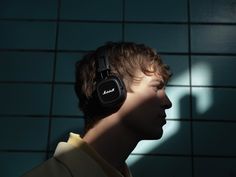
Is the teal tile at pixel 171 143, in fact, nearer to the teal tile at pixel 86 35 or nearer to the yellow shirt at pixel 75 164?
the teal tile at pixel 86 35

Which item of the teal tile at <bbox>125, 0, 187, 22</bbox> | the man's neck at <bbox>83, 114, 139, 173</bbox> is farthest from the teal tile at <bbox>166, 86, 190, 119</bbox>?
the man's neck at <bbox>83, 114, 139, 173</bbox>

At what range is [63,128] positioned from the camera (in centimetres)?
222

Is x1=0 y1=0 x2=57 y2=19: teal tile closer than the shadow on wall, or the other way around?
the shadow on wall

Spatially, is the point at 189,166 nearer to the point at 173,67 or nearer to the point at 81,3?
the point at 173,67

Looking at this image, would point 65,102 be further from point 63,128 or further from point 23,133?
point 23,133

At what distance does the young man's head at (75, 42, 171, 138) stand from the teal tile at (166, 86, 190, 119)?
35.9 inches

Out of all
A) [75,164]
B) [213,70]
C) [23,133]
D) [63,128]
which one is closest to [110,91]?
[75,164]

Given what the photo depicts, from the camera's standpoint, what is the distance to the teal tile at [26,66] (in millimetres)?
2318

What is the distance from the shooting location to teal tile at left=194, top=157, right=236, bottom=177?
2162 millimetres

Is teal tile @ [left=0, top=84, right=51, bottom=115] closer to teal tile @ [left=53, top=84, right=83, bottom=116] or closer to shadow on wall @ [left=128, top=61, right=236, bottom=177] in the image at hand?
teal tile @ [left=53, top=84, right=83, bottom=116]

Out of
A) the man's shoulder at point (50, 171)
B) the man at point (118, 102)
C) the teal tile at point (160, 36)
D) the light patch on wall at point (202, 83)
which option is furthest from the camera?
the teal tile at point (160, 36)

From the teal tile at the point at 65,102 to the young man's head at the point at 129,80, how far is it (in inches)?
35.8

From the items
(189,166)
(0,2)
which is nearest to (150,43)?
(189,166)

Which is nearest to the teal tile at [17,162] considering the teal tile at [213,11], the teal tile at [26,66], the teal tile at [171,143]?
the teal tile at [26,66]
